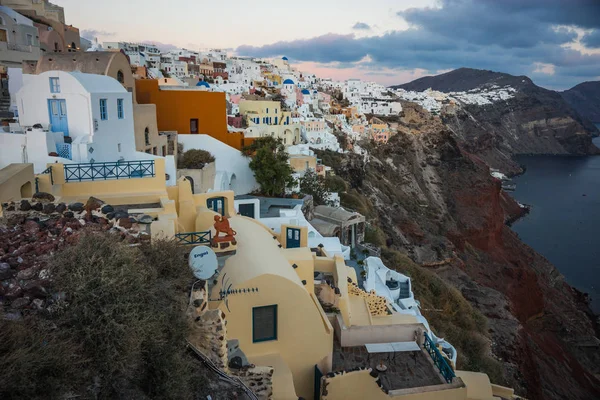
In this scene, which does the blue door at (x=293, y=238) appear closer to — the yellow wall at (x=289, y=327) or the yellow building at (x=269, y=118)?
the yellow wall at (x=289, y=327)

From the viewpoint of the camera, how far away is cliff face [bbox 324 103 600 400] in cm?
2591

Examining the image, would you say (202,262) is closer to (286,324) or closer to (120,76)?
(286,324)

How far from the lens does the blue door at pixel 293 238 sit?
12773 mm

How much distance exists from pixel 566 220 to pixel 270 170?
61.4 m

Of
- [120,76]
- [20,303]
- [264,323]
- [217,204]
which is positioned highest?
[120,76]

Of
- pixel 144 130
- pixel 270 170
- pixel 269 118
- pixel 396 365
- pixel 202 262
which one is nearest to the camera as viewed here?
pixel 202 262

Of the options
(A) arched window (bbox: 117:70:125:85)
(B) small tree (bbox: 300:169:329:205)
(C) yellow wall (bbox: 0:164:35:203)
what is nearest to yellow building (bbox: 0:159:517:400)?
(C) yellow wall (bbox: 0:164:35:203)

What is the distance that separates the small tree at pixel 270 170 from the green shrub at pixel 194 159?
2.81 metres

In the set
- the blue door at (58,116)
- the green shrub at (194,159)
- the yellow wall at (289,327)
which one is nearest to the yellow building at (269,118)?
the green shrub at (194,159)

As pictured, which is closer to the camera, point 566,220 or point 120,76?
point 120,76

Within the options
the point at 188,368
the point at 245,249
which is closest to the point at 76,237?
the point at 188,368

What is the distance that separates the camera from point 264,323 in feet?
27.8

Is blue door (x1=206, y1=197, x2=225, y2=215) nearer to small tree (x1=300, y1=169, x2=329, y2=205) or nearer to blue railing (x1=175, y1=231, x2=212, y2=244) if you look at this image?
blue railing (x1=175, y1=231, x2=212, y2=244)

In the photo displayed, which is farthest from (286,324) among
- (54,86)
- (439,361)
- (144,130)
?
(144,130)
